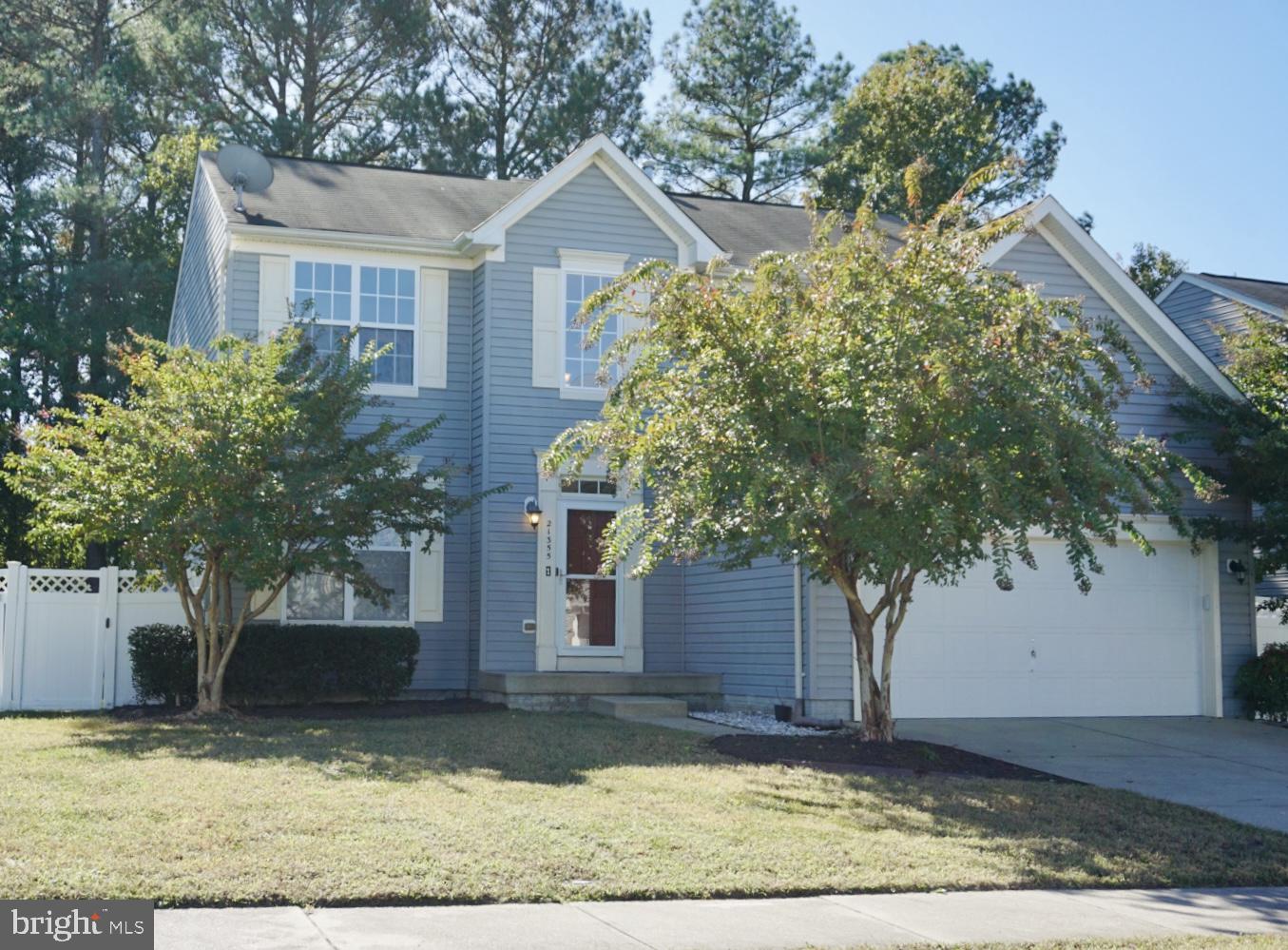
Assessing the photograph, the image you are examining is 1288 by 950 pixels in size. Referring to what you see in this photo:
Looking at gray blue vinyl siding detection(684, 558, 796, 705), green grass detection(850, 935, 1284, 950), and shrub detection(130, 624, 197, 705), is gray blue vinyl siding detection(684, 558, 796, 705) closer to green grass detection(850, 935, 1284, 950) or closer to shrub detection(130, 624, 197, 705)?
shrub detection(130, 624, 197, 705)

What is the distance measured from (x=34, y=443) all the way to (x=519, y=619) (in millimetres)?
5814

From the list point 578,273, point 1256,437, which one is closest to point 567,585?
point 578,273

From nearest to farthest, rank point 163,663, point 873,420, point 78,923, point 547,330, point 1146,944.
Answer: point 78,923, point 1146,944, point 873,420, point 163,663, point 547,330

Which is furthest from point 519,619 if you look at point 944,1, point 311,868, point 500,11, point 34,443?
point 500,11

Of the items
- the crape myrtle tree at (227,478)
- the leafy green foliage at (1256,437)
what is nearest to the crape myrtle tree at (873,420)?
the crape myrtle tree at (227,478)

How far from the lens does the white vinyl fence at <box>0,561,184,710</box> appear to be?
14703mm

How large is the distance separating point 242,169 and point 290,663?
253 inches

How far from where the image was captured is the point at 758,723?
14594 millimetres

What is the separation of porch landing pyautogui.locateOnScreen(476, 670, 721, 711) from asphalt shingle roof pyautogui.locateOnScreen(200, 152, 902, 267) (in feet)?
18.3

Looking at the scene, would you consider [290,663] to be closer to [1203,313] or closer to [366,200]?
[366,200]

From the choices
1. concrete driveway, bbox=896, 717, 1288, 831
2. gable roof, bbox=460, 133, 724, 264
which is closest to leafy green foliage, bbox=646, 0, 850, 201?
gable roof, bbox=460, 133, 724, 264

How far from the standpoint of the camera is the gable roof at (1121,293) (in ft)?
53.9

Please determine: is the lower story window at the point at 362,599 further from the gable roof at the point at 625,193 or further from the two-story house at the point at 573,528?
the gable roof at the point at 625,193

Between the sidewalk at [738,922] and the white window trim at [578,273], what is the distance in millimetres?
10605
